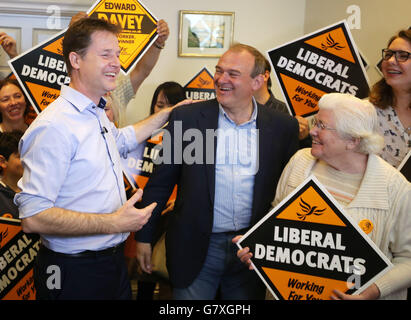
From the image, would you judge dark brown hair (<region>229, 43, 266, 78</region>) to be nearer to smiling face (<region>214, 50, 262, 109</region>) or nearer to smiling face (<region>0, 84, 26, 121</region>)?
smiling face (<region>214, 50, 262, 109</region>)

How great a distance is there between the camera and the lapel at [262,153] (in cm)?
186

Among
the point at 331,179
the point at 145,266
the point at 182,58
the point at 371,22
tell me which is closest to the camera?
the point at 331,179

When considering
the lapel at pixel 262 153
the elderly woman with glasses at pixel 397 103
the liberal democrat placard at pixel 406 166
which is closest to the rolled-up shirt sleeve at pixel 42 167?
the lapel at pixel 262 153

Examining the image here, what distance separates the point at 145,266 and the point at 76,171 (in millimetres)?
623

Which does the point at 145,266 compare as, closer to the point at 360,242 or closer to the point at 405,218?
the point at 360,242

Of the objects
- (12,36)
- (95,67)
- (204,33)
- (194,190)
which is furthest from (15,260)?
(204,33)

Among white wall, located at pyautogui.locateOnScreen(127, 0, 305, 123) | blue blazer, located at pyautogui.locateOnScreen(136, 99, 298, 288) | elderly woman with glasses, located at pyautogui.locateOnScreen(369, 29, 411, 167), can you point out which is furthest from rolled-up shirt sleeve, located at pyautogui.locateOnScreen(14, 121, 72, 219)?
white wall, located at pyautogui.locateOnScreen(127, 0, 305, 123)

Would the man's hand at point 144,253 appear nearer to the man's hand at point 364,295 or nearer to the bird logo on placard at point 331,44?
the man's hand at point 364,295

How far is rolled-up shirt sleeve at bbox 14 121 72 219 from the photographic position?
1.39 m

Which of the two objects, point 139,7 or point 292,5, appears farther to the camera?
point 292,5

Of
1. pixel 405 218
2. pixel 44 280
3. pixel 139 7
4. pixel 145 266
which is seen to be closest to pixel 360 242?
pixel 405 218

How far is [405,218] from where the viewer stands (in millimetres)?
1524

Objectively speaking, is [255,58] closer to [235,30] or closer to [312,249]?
[312,249]

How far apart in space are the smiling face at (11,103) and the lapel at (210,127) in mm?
1379
